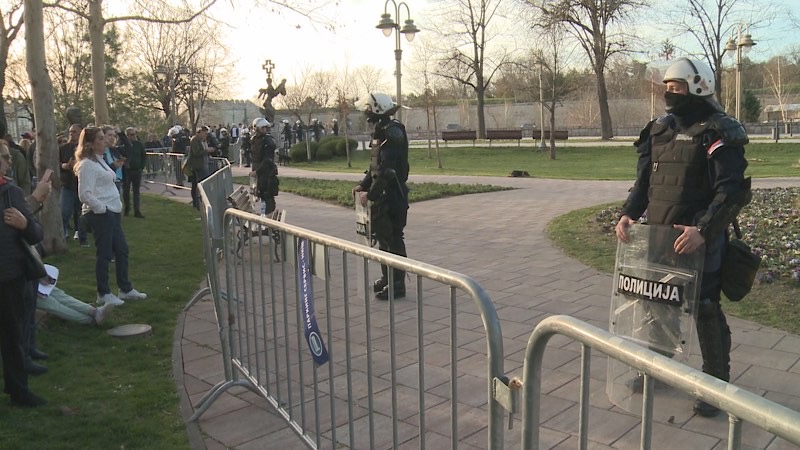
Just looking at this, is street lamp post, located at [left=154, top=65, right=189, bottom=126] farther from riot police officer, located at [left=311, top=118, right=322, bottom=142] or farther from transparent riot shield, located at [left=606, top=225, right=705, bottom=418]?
transparent riot shield, located at [left=606, top=225, right=705, bottom=418]

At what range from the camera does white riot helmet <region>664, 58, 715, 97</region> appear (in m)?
3.59

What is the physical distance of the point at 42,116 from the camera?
889cm

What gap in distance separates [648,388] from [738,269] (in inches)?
100

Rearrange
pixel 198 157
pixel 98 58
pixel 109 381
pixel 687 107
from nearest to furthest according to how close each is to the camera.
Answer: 1. pixel 687 107
2. pixel 109 381
3. pixel 198 157
4. pixel 98 58

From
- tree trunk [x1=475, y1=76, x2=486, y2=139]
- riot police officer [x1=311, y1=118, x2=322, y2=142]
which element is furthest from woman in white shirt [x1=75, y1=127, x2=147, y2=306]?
tree trunk [x1=475, y1=76, x2=486, y2=139]

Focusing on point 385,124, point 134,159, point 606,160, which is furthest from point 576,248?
point 606,160

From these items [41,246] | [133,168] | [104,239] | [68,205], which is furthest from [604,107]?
[41,246]

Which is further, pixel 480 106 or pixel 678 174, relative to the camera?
pixel 480 106

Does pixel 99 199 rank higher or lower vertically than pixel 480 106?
lower

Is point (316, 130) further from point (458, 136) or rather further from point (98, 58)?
point (98, 58)

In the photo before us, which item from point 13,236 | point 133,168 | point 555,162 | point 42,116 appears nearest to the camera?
point 13,236

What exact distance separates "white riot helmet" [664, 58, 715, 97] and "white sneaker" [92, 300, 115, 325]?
16.3 ft

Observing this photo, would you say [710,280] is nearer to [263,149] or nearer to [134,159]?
[263,149]

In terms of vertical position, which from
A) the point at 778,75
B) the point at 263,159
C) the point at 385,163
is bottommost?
the point at 385,163
